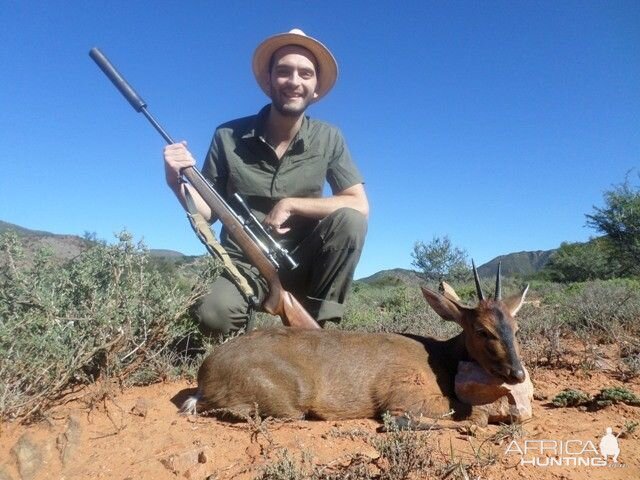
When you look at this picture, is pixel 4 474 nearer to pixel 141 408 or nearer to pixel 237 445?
pixel 141 408

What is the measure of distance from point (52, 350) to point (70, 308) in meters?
0.68

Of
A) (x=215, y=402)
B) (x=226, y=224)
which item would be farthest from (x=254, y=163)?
(x=215, y=402)

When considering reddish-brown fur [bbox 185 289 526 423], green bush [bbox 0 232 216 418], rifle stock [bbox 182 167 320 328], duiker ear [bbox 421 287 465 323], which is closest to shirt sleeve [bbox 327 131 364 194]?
rifle stock [bbox 182 167 320 328]

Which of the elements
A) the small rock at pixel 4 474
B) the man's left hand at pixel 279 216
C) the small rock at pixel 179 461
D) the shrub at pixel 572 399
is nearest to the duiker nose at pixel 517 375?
the shrub at pixel 572 399

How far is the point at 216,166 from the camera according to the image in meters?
6.62

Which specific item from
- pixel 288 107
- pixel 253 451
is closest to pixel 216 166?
pixel 288 107

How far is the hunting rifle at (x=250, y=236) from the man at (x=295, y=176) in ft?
0.68

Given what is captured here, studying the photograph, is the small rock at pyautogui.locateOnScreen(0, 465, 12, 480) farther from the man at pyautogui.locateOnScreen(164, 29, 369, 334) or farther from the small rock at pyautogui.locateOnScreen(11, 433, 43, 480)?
the man at pyautogui.locateOnScreen(164, 29, 369, 334)

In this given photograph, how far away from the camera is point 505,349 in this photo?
395 cm

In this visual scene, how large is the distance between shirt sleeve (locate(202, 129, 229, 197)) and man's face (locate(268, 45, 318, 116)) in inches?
34.3

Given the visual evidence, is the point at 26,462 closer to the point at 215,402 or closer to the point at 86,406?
the point at 86,406

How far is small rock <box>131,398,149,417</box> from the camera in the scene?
13.2 ft

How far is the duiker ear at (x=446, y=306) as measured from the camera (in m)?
4.51

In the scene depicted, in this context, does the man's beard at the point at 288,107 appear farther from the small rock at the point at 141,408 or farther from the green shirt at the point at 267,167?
the small rock at the point at 141,408
